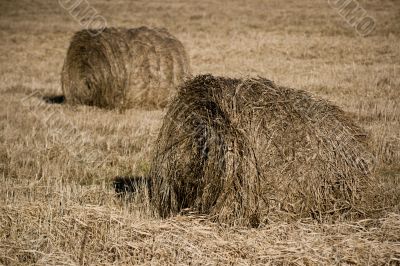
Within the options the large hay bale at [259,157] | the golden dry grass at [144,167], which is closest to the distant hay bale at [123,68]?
the golden dry grass at [144,167]

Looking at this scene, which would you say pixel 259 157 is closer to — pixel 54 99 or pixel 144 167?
pixel 144 167

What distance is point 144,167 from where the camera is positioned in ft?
21.6

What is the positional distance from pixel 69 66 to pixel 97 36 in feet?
3.21

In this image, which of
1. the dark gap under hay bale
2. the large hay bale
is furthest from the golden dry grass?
the dark gap under hay bale

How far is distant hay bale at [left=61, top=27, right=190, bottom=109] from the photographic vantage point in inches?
391

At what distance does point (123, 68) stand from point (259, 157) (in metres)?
6.00

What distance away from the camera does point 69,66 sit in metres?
10.8

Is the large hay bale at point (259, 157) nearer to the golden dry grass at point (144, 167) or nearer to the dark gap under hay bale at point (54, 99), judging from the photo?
the golden dry grass at point (144, 167)

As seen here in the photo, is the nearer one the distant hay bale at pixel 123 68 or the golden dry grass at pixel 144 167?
the golden dry grass at pixel 144 167

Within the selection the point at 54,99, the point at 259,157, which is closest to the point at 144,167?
the point at 259,157

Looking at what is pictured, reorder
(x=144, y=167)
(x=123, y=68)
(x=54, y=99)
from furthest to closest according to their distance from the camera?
(x=54, y=99) < (x=123, y=68) < (x=144, y=167)

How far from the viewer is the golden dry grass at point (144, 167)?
387 cm

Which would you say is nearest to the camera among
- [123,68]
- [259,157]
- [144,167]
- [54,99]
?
[259,157]

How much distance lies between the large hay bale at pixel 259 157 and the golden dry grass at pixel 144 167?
0.21 m
